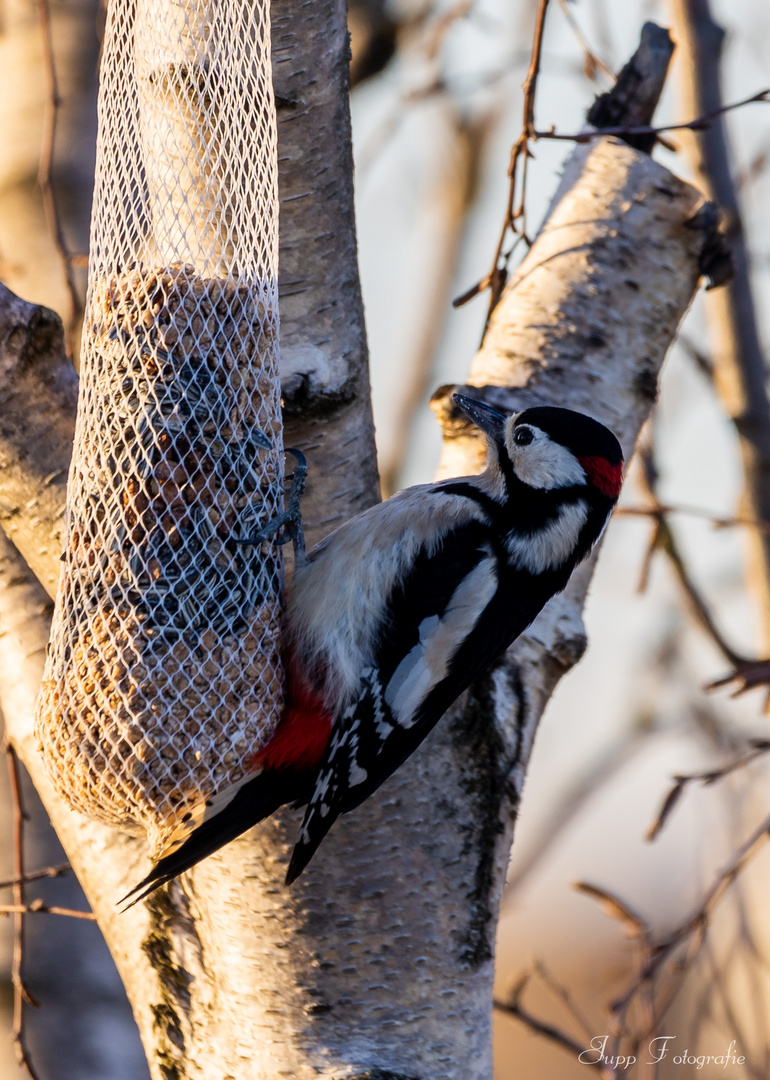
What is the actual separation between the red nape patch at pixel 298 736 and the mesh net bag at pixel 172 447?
3 centimetres

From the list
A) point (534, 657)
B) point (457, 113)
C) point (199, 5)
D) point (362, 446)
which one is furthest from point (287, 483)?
point (457, 113)

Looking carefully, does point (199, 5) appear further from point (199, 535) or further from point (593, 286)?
point (593, 286)

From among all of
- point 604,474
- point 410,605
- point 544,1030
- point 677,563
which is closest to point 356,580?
point 410,605

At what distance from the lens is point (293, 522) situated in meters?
2.01

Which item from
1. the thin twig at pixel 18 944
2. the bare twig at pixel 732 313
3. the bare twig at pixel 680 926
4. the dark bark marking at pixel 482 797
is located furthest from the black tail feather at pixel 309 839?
the bare twig at pixel 732 313

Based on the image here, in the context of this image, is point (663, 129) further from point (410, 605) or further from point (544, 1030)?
point (544, 1030)

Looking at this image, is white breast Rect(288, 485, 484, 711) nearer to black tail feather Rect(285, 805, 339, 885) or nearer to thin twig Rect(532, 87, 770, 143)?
black tail feather Rect(285, 805, 339, 885)

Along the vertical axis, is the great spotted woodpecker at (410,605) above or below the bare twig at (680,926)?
above

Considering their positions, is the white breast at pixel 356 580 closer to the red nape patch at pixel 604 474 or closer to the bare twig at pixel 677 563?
the red nape patch at pixel 604 474

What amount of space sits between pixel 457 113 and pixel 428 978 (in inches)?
206

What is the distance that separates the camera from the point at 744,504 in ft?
11.4

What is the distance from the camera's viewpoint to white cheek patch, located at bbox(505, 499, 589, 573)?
2246mm

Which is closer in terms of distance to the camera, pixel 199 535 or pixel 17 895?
pixel 199 535

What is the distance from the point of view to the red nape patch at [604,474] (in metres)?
2.24
